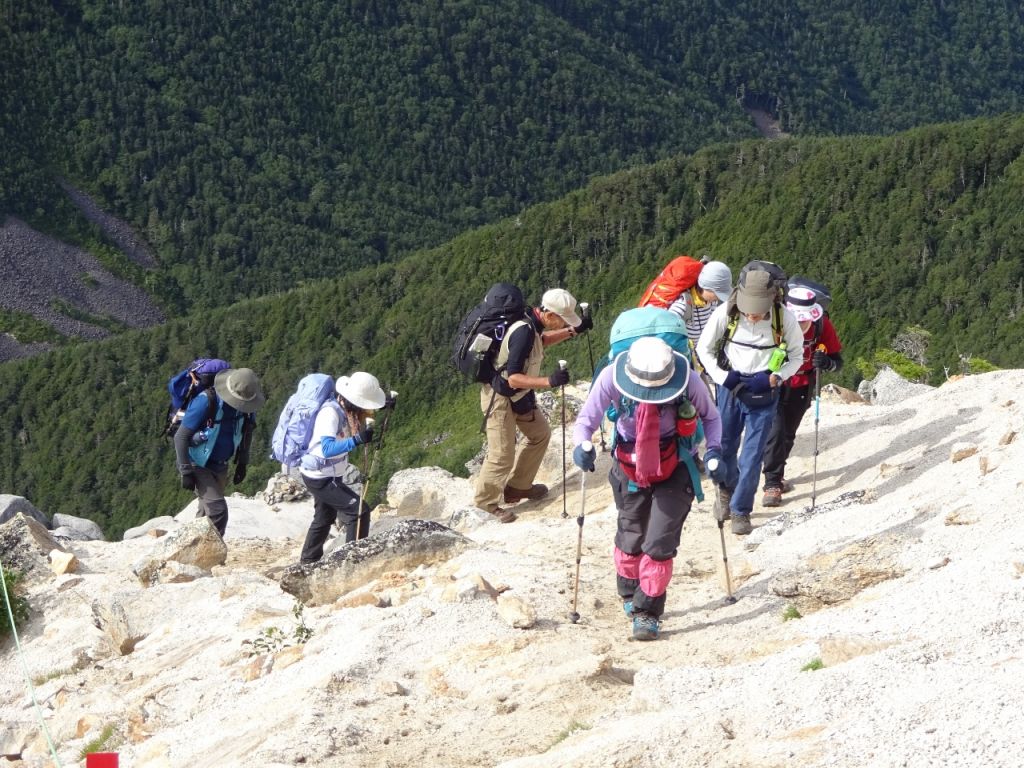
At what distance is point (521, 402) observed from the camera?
1523cm

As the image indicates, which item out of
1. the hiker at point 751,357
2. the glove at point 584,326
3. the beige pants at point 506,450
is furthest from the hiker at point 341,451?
the hiker at point 751,357

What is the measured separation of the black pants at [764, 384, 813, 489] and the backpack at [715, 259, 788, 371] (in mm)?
1356

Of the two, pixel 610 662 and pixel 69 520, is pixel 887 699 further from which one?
pixel 69 520

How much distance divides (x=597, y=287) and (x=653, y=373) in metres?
84.8

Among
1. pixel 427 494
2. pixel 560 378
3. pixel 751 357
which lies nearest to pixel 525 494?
pixel 560 378

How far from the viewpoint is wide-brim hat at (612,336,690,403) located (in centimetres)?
988

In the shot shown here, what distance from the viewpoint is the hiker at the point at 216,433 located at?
14406 mm

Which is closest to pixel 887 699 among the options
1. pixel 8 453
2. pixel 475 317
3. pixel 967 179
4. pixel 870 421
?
pixel 475 317

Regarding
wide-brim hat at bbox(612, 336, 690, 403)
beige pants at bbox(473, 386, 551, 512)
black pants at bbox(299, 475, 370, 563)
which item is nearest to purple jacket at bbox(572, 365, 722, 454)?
wide-brim hat at bbox(612, 336, 690, 403)

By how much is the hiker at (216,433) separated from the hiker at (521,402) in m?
2.58

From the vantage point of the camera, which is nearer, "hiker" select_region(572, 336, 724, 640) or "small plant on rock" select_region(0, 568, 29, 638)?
"hiker" select_region(572, 336, 724, 640)

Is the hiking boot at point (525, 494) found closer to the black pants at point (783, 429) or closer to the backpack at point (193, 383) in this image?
the black pants at point (783, 429)

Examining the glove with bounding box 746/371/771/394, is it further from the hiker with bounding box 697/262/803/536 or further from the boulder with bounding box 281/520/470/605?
the boulder with bounding box 281/520/470/605

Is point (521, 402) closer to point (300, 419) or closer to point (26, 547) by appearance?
point (300, 419)
